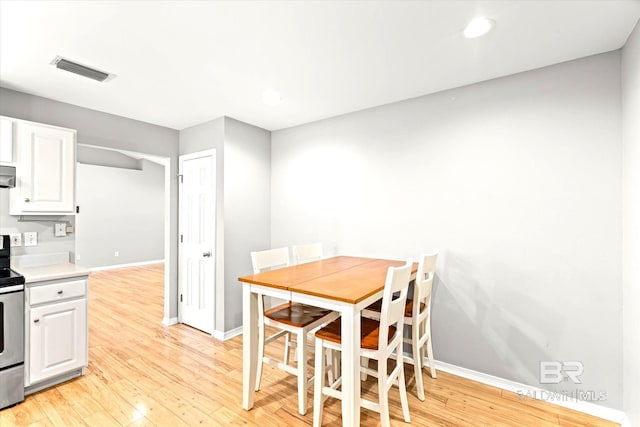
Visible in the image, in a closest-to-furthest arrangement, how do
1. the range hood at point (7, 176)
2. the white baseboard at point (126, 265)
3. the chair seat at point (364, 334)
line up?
1. the chair seat at point (364, 334)
2. the range hood at point (7, 176)
3. the white baseboard at point (126, 265)

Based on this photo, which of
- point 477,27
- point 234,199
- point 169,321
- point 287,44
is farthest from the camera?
point 169,321

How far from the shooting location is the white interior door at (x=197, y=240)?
3.51 metres

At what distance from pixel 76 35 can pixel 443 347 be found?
361cm

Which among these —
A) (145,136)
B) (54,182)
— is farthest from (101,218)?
(54,182)

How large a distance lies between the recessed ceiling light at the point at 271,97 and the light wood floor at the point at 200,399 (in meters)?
2.51

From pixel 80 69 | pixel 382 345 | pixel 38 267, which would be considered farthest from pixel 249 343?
pixel 80 69

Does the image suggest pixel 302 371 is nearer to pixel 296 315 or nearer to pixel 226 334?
pixel 296 315

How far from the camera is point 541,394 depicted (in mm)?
2271

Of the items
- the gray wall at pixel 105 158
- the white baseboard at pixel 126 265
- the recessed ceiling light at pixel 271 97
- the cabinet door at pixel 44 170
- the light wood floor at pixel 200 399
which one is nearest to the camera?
the light wood floor at pixel 200 399

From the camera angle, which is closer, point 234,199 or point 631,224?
point 631,224

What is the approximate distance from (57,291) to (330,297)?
7.41 feet

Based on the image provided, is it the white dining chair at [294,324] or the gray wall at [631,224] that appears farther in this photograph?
the white dining chair at [294,324]

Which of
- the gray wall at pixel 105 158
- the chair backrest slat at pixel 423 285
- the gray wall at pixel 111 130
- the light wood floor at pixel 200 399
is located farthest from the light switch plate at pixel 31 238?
the gray wall at pixel 105 158

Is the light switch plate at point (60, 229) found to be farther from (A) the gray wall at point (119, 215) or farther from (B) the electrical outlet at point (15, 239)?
(A) the gray wall at point (119, 215)
